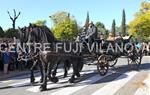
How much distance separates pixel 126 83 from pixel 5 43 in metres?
8.38

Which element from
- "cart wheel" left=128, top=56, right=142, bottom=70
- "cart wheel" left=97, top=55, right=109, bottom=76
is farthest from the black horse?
"cart wheel" left=128, top=56, right=142, bottom=70

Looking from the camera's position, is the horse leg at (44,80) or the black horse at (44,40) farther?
the black horse at (44,40)

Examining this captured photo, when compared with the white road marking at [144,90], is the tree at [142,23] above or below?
above

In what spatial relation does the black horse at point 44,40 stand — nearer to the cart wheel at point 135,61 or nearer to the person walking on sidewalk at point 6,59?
the person walking on sidewalk at point 6,59

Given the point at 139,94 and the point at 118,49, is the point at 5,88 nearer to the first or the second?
the point at 139,94

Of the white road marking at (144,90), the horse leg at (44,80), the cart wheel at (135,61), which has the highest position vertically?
the cart wheel at (135,61)

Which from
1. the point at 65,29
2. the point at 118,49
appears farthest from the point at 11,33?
the point at 65,29

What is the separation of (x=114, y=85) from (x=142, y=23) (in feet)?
168

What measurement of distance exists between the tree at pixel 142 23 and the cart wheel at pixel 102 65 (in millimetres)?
46645

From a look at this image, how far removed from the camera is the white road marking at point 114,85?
12117mm

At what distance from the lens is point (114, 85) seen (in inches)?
538

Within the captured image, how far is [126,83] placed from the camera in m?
14.2

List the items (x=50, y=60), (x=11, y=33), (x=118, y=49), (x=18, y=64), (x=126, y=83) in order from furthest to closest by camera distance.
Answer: (x=11, y=33), (x=18, y=64), (x=118, y=49), (x=126, y=83), (x=50, y=60)

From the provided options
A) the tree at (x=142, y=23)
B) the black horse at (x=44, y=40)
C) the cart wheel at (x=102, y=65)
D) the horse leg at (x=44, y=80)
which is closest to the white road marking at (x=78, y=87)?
the cart wheel at (x=102, y=65)
